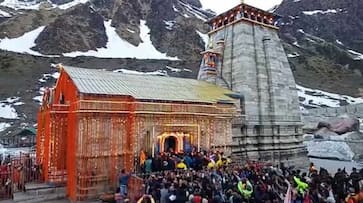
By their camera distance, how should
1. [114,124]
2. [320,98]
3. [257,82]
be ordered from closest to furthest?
[114,124]
[257,82]
[320,98]

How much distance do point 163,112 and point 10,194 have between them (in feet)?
25.8

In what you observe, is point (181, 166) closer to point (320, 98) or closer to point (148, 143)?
point (148, 143)

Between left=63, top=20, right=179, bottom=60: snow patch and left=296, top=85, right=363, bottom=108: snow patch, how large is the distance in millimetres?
43118

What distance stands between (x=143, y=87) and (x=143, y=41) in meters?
105

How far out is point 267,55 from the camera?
2405 cm

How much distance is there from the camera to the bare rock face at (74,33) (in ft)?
329

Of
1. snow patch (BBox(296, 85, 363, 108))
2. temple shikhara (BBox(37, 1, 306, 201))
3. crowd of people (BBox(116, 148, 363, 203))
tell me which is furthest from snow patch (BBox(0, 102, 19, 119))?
snow patch (BBox(296, 85, 363, 108))

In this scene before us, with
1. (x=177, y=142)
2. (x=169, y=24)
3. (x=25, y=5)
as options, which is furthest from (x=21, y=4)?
(x=177, y=142)

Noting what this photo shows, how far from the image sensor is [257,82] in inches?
904

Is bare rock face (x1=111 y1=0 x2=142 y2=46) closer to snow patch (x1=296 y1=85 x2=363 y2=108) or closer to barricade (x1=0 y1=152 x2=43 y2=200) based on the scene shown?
snow patch (x1=296 y1=85 x2=363 y2=108)

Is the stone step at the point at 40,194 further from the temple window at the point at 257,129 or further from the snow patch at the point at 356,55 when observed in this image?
the snow patch at the point at 356,55

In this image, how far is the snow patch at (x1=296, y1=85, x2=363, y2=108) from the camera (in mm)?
78037

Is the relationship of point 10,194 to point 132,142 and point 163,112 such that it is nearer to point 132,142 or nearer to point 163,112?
point 132,142

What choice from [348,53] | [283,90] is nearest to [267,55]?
[283,90]
